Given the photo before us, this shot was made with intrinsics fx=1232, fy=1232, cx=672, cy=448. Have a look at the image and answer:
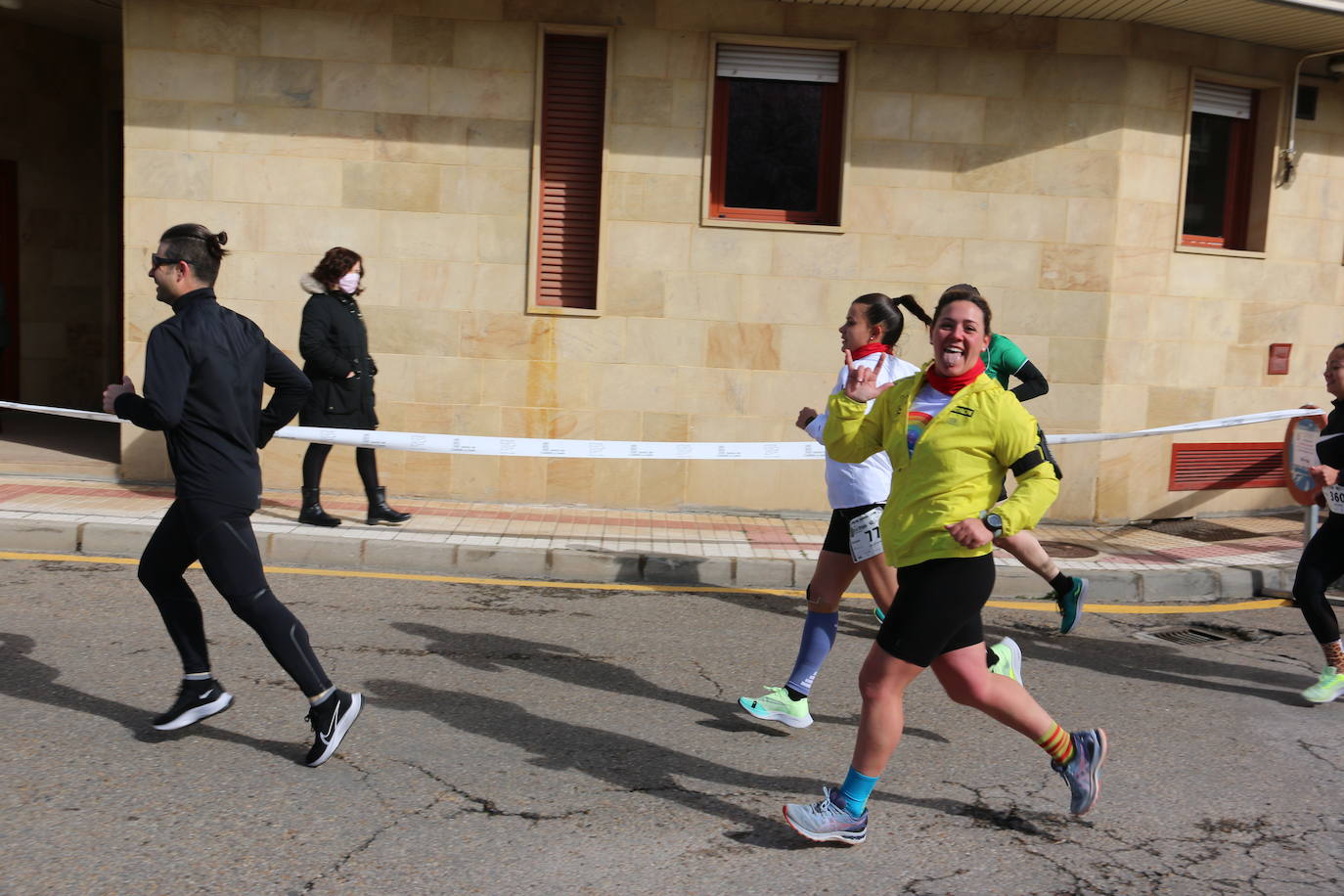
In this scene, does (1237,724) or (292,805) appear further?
(1237,724)

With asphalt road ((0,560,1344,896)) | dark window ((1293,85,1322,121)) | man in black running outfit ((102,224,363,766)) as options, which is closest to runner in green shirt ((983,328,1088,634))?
asphalt road ((0,560,1344,896))

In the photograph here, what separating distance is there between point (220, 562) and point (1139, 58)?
28.3ft

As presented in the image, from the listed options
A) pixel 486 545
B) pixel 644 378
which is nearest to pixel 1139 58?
pixel 644 378

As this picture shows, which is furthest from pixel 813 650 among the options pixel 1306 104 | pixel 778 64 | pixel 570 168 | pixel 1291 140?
pixel 1306 104

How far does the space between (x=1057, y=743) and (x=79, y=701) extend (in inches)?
147

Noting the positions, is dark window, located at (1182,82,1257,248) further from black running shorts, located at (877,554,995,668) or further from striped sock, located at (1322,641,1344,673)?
black running shorts, located at (877,554,995,668)

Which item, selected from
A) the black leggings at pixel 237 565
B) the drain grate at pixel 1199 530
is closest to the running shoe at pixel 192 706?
the black leggings at pixel 237 565

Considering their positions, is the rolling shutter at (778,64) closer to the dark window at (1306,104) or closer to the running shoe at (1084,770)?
the dark window at (1306,104)

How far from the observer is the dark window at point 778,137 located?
1006cm

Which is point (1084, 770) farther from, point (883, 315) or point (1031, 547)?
point (1031, 547)

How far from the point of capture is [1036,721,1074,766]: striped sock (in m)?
4.00

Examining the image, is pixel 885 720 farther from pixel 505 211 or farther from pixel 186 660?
pixel 505 211

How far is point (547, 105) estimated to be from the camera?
9.98m

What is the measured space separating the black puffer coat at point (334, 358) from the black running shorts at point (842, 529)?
14.8ft
